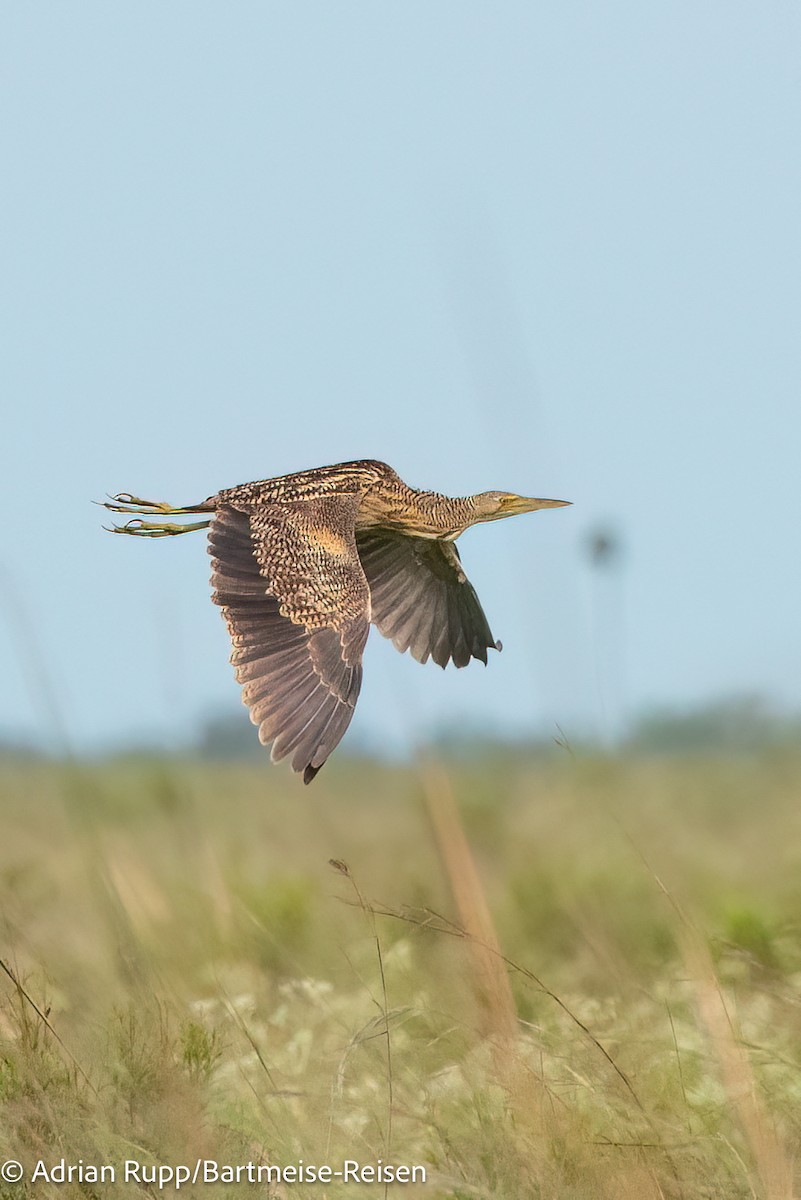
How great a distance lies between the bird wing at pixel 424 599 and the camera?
5293mm

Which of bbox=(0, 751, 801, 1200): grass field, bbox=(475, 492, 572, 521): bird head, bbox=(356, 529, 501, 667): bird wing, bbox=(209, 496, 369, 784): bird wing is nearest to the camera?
bbox=(0, 751, 801, 1200): grass field

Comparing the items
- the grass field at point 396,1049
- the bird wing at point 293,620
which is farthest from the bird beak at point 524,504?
the grass field at point 396,1049

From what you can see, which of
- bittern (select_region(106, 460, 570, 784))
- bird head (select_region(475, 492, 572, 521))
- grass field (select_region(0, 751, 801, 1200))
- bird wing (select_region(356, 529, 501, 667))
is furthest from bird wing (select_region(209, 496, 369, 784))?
bird head (select_region(475, 492, 572, 521))

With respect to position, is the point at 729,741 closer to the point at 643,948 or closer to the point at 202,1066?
the point at 643,948

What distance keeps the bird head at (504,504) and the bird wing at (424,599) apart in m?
0.23

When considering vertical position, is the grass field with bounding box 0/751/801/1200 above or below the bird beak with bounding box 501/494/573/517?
below

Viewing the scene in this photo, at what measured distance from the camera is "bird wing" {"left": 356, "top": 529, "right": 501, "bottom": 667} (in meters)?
5.29

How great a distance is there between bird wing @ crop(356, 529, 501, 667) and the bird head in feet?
0.74

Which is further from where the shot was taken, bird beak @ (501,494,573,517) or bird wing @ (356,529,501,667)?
bird beak @ (501,494,573,517)

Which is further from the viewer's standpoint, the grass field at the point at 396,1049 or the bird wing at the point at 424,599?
the bird wing at the point at 424,599

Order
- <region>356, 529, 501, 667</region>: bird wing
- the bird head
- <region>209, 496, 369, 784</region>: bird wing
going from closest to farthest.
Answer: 1. <region>209, 496, 369, 784</region>: bird wing
2. <region>356, 529, 501, 667</region>: bird wing
3. the bird head

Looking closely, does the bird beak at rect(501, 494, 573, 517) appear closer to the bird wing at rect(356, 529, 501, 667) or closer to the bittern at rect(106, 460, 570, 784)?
the bittern at rect(106, 460, 570, 784)

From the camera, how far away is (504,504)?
223 inches

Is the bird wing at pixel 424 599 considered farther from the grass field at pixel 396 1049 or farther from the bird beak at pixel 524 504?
the grass field at pixel 396 1049
